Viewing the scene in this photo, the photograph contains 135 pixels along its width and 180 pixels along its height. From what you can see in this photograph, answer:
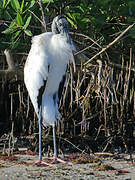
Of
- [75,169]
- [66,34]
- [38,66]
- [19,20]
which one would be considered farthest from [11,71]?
[75,169]

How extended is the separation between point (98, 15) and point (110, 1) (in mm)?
2745

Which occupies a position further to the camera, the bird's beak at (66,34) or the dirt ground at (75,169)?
the bird's beak at (66,34)

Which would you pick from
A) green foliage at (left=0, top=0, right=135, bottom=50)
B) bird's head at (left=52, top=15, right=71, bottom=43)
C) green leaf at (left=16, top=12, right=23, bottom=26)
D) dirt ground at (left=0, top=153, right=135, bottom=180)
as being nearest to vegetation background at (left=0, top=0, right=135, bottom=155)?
green foliage at (left=0, top=0, right=135, bottom=50)

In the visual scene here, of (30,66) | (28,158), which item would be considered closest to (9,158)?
(28,158)

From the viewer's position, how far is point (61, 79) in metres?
5.71

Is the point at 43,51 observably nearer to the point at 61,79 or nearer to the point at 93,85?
the point at 61,79

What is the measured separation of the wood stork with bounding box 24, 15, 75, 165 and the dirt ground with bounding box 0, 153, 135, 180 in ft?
1.01

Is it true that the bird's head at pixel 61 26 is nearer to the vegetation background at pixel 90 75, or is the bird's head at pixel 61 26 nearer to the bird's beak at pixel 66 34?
the bird's beak at pixel 66 34

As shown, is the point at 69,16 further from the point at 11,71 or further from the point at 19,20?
the point at 11,71

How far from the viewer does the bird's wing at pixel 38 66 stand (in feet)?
17.5

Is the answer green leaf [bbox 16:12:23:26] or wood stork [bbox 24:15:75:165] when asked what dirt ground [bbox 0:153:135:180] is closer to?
wood stork [bbox 24:15:75:165]

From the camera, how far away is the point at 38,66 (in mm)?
5332

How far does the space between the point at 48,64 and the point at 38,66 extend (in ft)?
0.44

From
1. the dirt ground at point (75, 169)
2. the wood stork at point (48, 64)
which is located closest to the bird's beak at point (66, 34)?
the wood stork at point (48, 64)
